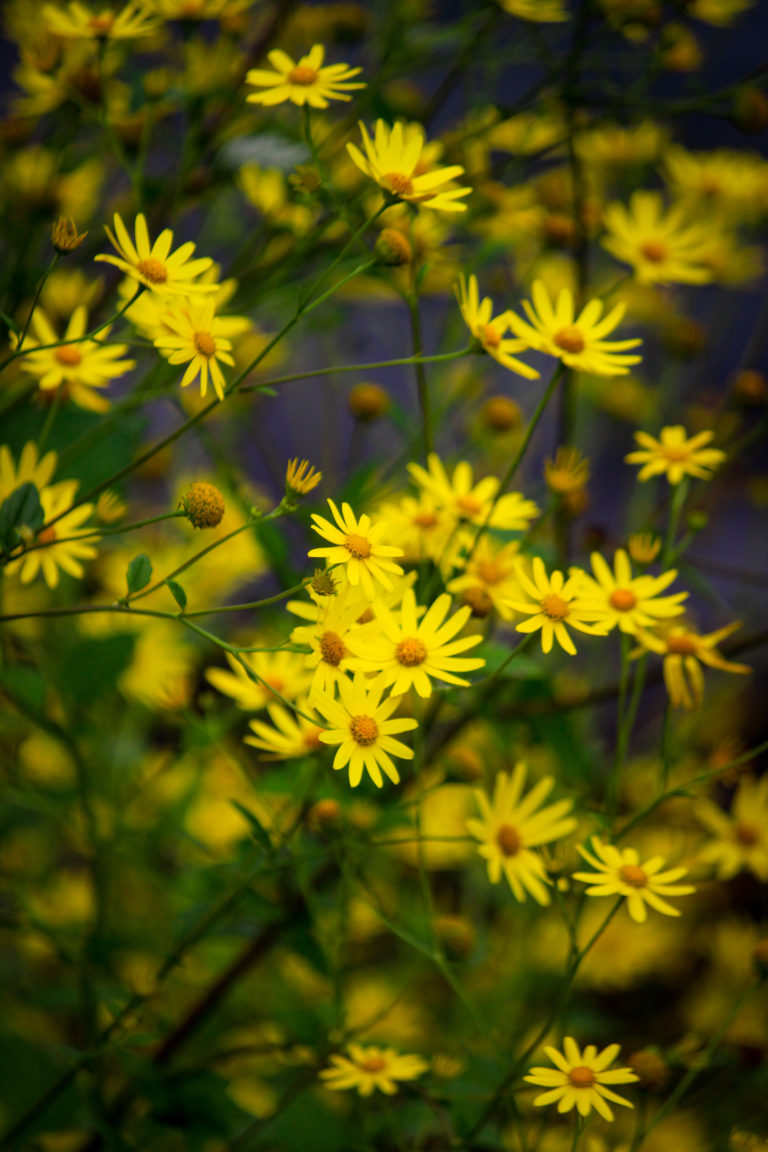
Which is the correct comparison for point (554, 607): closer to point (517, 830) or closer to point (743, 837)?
point (517, 830)

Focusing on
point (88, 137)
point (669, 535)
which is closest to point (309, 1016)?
point (669, 535)

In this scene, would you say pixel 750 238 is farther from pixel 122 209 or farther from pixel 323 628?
pixel 323 628

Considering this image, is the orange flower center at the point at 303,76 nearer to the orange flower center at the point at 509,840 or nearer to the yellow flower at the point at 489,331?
the yellow flower at the point at 489,331

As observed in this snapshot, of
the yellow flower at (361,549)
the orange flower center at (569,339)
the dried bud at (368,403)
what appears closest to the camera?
the yellow flower at (361,549)

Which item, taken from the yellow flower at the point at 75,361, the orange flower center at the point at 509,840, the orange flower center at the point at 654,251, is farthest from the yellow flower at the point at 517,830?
the orange flower center at the point at 654,251

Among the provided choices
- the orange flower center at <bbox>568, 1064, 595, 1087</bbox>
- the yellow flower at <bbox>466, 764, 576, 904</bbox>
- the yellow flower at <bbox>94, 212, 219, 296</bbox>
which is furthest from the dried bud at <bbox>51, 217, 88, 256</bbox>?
the orange flower center at <bbox>568, 1064, 595, 1087</bbox>

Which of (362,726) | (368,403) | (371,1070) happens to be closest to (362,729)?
(362,726)

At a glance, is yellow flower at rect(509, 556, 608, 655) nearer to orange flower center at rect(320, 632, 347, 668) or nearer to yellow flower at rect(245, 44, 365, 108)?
orange flower center at rect(320, 632, 347, 668)
